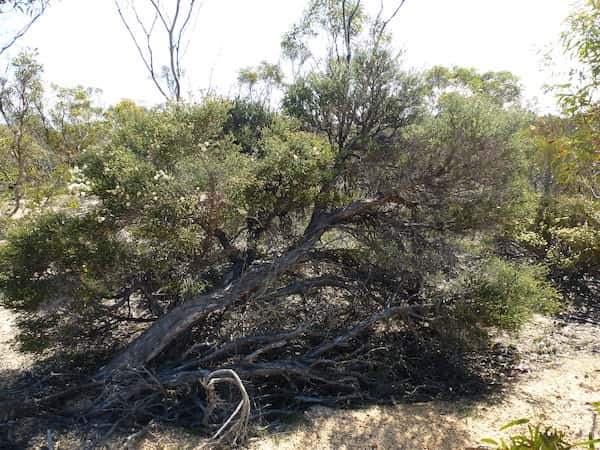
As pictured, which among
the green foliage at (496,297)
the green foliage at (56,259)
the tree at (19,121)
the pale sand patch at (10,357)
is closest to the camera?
the green foliage at (56,259)

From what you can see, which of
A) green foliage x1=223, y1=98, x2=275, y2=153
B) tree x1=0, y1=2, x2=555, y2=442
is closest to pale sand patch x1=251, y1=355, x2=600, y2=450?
tree x1=0, y1=2, x2=555, y2=442

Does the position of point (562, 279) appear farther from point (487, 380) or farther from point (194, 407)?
point (194, 407)

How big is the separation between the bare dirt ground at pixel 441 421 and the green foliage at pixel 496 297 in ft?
2.65

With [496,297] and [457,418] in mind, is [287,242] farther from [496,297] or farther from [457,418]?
[457,418]

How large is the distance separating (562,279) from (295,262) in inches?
248

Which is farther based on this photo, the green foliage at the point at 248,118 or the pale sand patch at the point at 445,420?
the green foliage at the point at 248,118

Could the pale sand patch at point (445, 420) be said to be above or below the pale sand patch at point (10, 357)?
below

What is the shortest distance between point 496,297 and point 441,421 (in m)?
1.59

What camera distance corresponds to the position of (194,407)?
483 cm

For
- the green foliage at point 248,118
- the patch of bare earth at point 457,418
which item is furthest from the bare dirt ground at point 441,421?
the green foliage at point 248,118

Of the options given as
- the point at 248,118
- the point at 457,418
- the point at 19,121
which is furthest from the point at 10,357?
the point at 19,121

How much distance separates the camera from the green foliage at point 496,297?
17.0 ft

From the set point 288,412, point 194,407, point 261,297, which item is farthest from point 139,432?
point 261,297

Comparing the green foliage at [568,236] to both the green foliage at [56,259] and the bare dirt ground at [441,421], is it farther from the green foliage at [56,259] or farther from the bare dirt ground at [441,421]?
the green foliage at [56,259]
